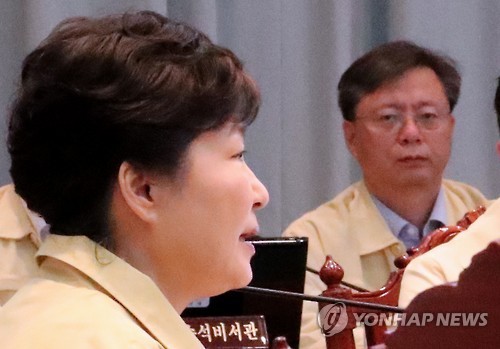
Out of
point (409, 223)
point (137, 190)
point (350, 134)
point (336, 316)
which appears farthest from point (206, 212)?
point (350, 134)

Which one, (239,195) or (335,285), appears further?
(335,285)

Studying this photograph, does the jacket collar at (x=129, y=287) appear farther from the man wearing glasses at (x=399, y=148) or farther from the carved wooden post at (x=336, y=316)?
the man wearing glasses at (x=399, y=148)

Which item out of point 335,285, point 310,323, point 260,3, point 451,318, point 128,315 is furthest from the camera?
point 260,3

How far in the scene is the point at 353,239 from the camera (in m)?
2.33

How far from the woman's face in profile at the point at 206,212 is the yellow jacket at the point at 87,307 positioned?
52mm

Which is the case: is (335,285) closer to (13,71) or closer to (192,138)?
(192,138)

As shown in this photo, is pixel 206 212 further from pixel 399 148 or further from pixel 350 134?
pixel 350 134

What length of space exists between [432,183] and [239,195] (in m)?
1.55

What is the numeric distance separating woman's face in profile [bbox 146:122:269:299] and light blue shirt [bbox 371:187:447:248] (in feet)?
4.72

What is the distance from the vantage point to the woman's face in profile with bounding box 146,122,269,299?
99 cm

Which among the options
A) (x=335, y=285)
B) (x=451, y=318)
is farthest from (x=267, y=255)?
(x=451, y=318)

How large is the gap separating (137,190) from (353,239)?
1396mm

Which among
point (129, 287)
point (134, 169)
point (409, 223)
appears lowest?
point (409, 223)

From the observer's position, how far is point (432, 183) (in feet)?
8.18
